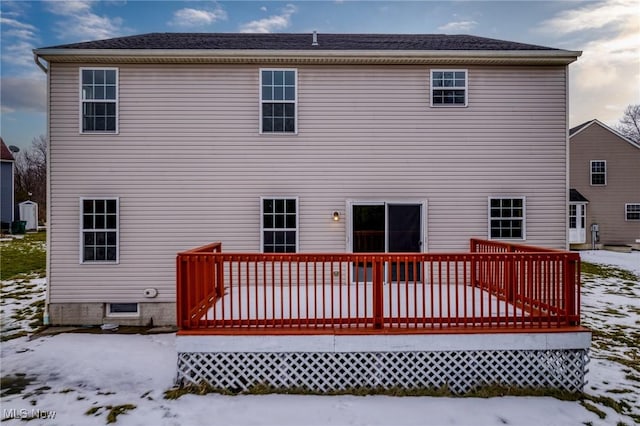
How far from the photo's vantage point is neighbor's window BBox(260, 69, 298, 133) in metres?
7.08

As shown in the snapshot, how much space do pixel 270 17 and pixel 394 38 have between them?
7.25 meters

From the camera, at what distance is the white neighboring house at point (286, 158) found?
6.97 meters

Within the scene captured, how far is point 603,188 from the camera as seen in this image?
58.9 feet

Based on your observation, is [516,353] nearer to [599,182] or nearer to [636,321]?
[636,321]

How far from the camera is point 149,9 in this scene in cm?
1432

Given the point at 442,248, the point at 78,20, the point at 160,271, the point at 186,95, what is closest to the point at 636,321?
the point at 442,248

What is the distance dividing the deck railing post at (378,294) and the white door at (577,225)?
18.8 metres

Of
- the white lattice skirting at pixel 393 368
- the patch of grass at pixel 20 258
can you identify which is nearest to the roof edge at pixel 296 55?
the white lattice skirting at pixel 393 368

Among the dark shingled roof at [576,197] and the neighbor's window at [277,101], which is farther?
the dark shingled roof at [576,197]

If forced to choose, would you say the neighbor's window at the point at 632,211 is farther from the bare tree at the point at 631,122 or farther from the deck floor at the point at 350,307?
the bare tree at the point at 631,122

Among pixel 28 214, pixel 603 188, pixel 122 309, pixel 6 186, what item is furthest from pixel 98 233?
pixel 28 214

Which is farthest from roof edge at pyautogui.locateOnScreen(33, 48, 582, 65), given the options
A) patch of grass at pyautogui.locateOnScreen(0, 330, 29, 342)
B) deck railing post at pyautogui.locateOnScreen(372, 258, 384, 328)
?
patch of grass at pyautogui.locateOnScreen(0, 330, 29, 342)

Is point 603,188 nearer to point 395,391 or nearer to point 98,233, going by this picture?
point 395,391

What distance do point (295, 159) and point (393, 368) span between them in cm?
453
